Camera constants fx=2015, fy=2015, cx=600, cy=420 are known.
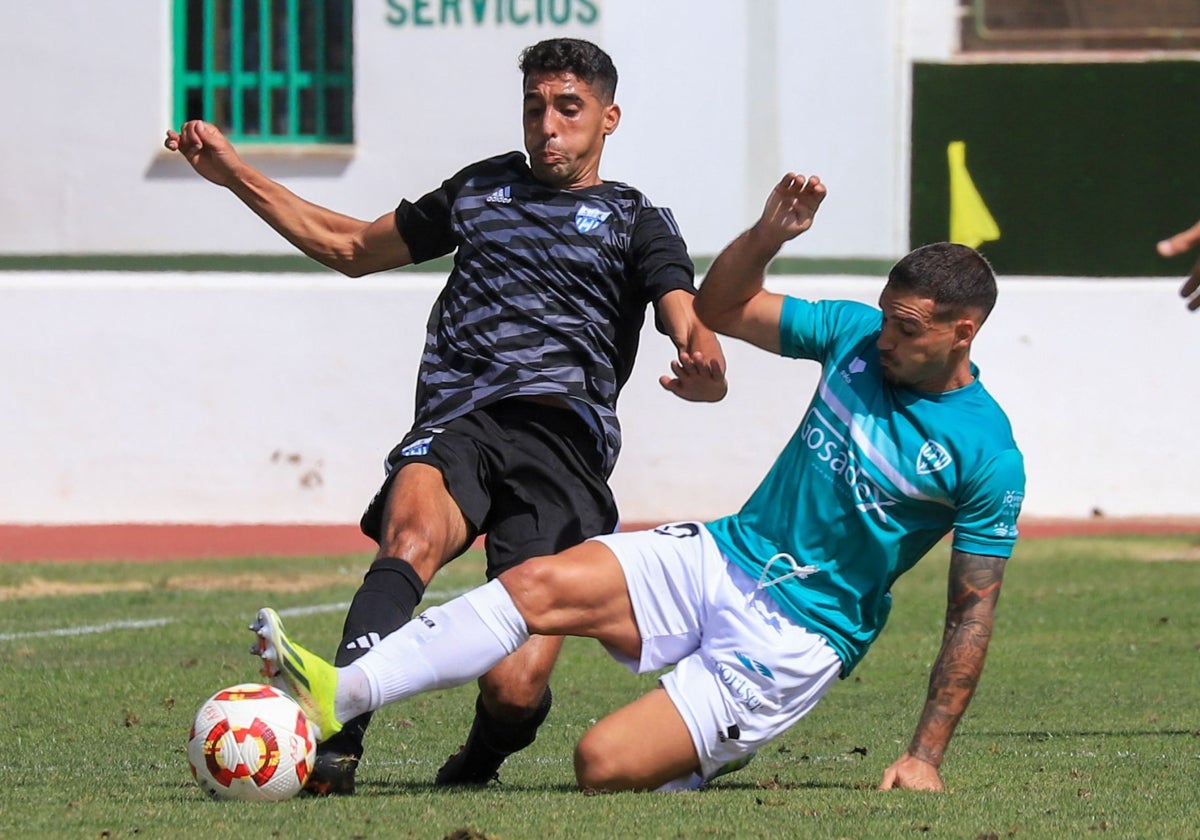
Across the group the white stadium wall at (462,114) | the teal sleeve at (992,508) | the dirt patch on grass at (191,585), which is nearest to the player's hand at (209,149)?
the teal sleeve at (992,508)

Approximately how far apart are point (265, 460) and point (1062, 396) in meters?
7.21

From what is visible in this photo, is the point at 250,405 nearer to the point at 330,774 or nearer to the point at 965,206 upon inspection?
the point at 965,206

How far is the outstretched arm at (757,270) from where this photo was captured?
18.9 feet

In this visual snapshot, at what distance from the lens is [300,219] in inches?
267

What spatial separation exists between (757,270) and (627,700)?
322cm

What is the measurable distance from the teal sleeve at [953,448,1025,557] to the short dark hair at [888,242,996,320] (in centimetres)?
44

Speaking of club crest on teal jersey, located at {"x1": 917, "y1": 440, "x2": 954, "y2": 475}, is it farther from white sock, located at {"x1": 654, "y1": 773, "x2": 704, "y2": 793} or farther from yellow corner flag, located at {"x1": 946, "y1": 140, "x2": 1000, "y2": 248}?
yellow corner flag, located at {"x1": 946, "y1": 140, "x2": 1000, "y2": 248}

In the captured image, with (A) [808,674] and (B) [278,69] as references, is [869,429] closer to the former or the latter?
(A) [808,674]

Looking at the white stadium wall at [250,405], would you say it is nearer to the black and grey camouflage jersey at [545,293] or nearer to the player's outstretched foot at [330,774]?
the black and grey camouflage jersey at [545,293]

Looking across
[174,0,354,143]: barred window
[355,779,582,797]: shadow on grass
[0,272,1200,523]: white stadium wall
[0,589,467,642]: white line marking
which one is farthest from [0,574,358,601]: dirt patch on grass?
[355,779,582,797]: shadow on grass

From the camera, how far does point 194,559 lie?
15.4 metres

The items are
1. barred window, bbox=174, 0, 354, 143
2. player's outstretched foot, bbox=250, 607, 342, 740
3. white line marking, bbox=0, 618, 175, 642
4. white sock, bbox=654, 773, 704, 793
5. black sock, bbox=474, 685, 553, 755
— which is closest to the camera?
player's outstretched foot, bbox=250, 607, 342, 740

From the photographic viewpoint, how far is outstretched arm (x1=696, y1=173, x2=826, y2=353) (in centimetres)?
576

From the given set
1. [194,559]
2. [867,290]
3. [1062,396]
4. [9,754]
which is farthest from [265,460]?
[9,754]
